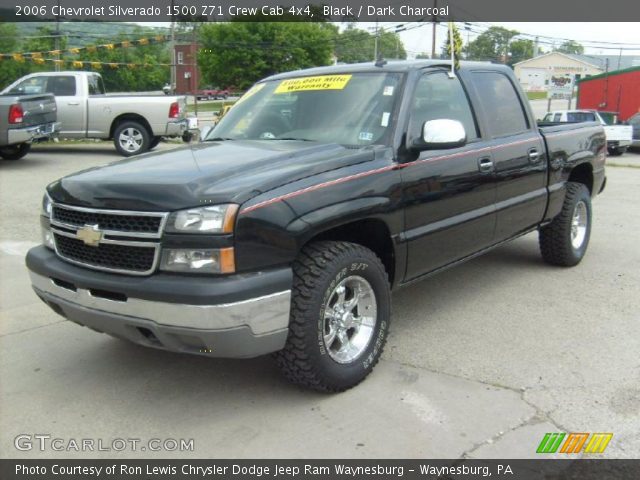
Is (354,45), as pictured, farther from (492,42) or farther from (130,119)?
(130,119)

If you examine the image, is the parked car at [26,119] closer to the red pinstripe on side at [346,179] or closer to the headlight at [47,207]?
the headlight at [47,207]

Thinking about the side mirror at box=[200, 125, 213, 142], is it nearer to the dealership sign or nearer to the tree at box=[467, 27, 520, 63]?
the dealership sign

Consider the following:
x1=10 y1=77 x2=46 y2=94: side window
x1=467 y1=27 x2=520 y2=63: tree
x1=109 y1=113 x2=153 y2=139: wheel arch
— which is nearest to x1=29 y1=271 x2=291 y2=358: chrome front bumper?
x1=109 y1=113 x2=153 y2=139: wheel arch

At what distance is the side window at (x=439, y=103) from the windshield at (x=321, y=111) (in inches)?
7.6

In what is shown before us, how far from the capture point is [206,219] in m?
2.94

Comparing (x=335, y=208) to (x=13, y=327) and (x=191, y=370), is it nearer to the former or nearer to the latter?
(x=191, y=370)

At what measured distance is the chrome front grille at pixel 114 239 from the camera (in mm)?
3023

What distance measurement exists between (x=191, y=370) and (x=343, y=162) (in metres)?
1.56

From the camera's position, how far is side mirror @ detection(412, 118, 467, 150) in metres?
3.79

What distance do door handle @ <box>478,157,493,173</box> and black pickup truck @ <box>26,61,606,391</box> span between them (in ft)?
0.08

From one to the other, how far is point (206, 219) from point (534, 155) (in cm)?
328
